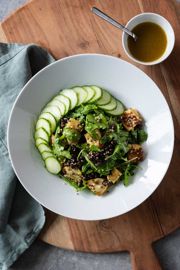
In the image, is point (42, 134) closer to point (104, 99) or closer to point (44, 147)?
point (44, 147)

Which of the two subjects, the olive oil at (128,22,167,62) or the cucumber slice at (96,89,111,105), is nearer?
the cucumber slice at (96,89,111,105)

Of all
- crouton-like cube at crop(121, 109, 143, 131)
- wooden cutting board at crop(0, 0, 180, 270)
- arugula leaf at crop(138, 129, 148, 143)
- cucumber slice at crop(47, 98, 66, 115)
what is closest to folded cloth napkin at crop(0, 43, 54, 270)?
wooden cutting board at crop(0, 0, 180, 270)

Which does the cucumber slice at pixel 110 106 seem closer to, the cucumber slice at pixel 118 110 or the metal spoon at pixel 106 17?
the cucumber slice at pixel 118 110

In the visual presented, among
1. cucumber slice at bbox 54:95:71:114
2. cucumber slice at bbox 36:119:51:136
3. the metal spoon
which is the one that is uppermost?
the metal spoon

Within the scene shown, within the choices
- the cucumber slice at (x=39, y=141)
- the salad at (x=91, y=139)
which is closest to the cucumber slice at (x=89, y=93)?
the salad at (x=91, y=139)

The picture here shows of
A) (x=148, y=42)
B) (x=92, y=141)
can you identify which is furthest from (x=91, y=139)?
(x=148, y=42)

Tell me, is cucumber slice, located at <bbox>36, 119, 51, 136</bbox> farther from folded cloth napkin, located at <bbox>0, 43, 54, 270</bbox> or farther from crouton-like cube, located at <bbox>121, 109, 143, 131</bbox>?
crouton-like cube, located at <bbox>121, 109, 143, 131</bbox>

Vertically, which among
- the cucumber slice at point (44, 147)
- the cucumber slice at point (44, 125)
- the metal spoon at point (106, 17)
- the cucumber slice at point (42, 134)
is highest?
the metal spoon at point (106, 17)
